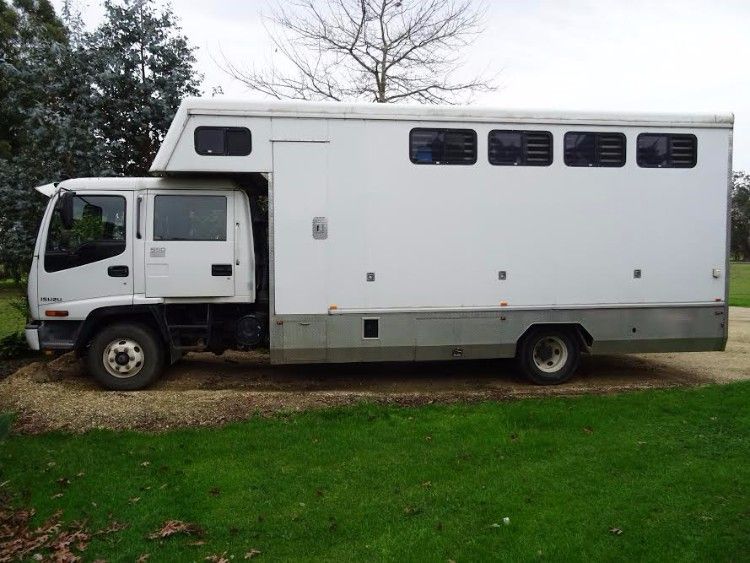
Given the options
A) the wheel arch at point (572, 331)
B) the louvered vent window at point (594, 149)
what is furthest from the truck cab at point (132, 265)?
the louvered vent window at point (594, 149)

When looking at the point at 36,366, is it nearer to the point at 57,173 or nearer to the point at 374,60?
the point at 57,173

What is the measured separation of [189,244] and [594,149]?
494 centimetres

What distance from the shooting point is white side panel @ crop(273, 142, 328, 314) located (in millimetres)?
7277

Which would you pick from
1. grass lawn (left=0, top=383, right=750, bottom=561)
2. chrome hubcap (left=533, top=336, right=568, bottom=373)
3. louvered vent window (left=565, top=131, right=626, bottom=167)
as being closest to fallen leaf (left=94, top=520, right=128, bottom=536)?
grass lawn (left=0, top=383, right=750, bottom=561)

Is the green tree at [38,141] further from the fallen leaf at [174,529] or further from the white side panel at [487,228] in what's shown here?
the fallen leaf at [174,529]

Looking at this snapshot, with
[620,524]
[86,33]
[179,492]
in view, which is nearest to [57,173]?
[86,33]

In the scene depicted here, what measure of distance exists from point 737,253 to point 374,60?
84.8 meters

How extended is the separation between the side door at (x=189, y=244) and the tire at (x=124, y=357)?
0.56m

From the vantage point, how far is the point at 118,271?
24.4 ft

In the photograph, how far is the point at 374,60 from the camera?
1394 centimetres

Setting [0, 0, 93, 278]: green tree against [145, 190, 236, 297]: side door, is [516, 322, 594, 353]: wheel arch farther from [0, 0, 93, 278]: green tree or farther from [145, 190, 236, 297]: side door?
[0, 0, 93, 278]: green tree

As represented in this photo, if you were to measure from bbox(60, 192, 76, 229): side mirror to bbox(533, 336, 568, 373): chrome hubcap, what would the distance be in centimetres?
568

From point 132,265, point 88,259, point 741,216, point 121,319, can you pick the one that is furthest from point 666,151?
point 741,216

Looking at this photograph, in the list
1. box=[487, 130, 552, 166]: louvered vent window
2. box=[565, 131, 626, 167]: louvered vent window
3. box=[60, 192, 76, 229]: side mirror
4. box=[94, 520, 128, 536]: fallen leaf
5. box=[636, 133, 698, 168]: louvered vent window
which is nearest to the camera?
box=[94, 520, 128, 536]: fallen leaf
